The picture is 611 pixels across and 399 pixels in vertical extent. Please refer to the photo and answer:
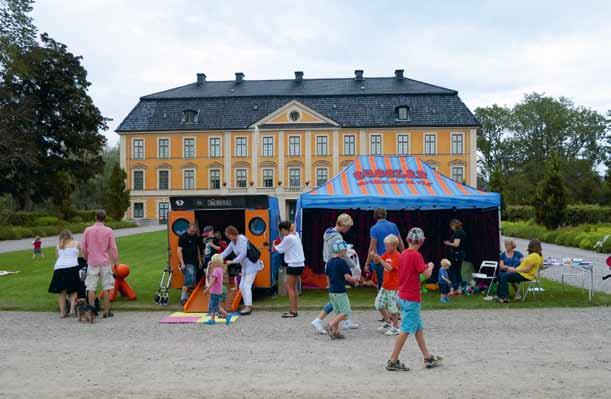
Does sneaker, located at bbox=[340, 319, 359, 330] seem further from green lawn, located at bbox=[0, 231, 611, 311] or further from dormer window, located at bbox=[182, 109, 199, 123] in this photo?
dormer window, located at bbox=[182, 109, 199, 123]

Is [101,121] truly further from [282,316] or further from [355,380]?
[355,380]

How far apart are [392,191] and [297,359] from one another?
6517 millimetres

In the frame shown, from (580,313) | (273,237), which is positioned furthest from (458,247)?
(273,237)

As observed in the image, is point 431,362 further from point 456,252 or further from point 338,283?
point 456,252

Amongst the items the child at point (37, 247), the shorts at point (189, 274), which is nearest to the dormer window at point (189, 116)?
the child at point (37, 247)

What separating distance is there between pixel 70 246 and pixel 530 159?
65.4 metres

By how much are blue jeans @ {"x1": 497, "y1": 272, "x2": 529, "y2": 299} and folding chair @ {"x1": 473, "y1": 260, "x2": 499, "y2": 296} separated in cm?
48

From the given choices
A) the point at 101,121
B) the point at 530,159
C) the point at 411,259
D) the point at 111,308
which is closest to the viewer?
the point at 411,259

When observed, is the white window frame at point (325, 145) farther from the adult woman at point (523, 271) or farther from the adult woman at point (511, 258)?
the adult woman at point (523, 271)

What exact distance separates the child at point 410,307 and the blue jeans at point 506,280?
5118 millimetres

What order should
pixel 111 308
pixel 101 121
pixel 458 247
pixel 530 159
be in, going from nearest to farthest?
1. pixel 111 308
2. pixel 458 247
3. pixel 101 121
4. pixel 530 159

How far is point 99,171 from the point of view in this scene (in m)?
49.8

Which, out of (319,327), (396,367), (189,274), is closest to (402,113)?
(189,274)

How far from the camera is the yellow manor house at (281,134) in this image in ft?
179
